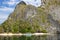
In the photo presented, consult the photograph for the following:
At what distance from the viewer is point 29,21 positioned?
11212cm

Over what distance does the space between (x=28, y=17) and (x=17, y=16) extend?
31.6ft

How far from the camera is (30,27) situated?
330 ft

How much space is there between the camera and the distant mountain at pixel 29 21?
96.1 m

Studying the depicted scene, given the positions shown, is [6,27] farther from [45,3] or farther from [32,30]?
[45,3]

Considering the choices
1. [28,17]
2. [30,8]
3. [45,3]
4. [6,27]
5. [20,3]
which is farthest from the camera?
[20,3]

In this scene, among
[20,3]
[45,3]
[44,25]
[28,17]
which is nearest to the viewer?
[45,3]

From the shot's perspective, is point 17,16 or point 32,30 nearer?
point 32,30

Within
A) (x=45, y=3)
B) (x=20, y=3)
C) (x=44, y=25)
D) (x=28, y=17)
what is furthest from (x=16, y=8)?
(x=45, y=3)

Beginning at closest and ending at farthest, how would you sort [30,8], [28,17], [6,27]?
1. [6,27]
2. [28,17]
3. [30,8]

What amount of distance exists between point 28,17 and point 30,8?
34.4 feet

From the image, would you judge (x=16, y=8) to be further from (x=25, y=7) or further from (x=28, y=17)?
(x=28, y=17)

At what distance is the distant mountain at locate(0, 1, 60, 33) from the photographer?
315 feet

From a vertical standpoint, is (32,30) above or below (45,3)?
below

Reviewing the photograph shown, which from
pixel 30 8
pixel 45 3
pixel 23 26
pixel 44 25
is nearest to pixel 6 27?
pixel 23 26
